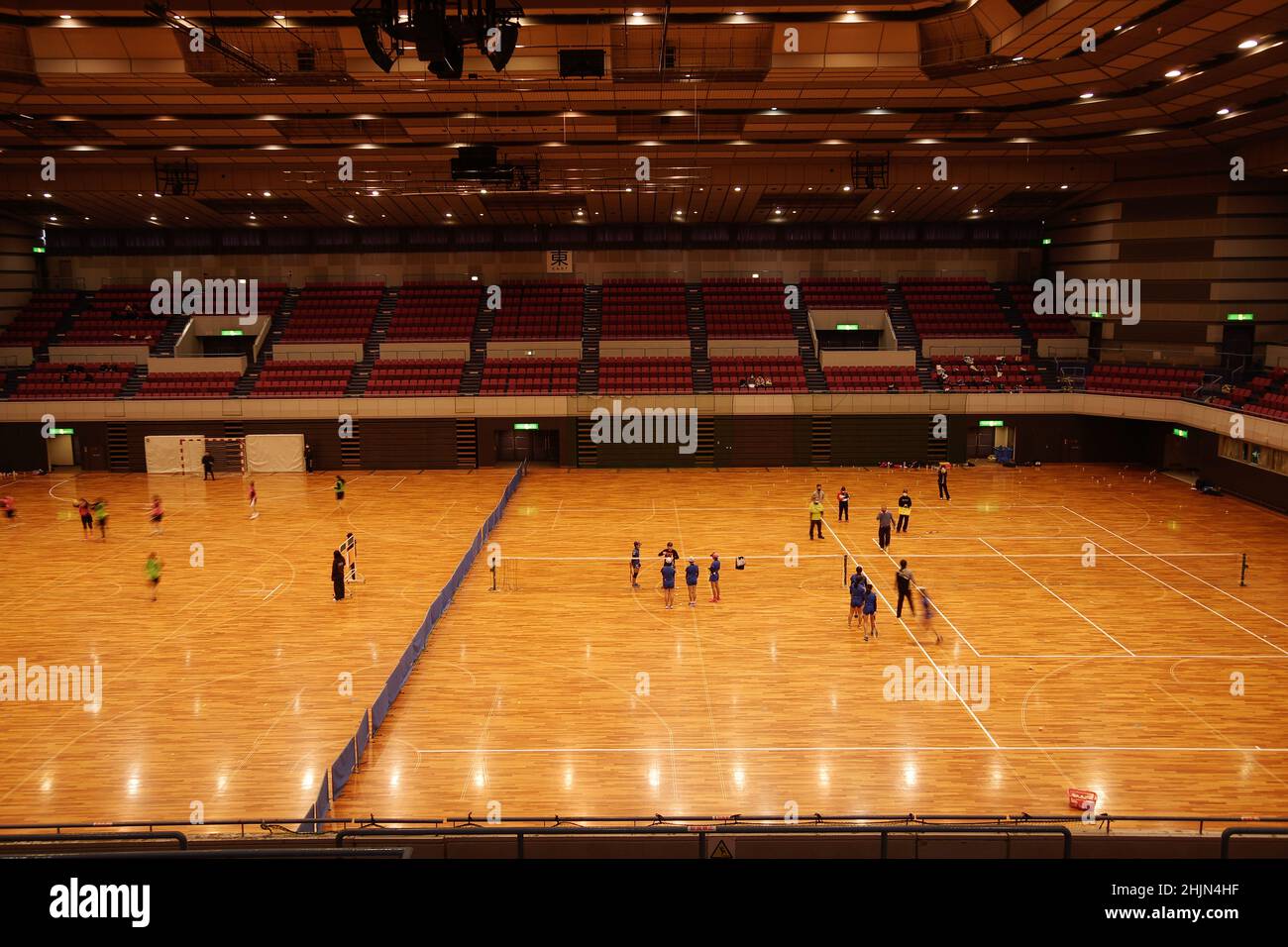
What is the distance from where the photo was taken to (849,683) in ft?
50.9

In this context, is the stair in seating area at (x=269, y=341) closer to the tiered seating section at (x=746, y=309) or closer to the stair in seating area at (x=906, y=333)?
the tiered seating section at (x=746, y=309)

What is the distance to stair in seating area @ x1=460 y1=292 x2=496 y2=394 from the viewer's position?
3922cm

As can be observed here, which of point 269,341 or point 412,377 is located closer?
point 412,377

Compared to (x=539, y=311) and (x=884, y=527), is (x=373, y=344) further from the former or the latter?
(x=884, y=527)

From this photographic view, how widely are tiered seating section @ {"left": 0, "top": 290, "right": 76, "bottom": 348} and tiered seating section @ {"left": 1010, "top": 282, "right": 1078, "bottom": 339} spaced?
45.4 m

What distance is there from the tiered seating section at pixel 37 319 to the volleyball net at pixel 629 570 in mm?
31361

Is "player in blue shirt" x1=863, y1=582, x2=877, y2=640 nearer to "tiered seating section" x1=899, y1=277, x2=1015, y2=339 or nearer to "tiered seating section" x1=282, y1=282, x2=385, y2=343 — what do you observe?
"tiered seating section" x1=899, y1=277, x2=1015, y2=339

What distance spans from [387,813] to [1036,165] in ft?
111

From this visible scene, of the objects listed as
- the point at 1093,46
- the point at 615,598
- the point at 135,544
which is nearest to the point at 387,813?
the point at 615,598

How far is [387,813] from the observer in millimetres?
11375

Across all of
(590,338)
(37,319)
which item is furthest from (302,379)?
(37,319)

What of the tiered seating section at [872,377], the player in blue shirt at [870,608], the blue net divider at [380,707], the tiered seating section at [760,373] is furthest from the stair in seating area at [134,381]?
the player in blue shirt at [870,608]

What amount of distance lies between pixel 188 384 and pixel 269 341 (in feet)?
15.7

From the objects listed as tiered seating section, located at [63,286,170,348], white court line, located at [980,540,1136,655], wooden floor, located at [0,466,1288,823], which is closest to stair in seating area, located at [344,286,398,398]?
tiered seating section, located at [63,286,170,348]
